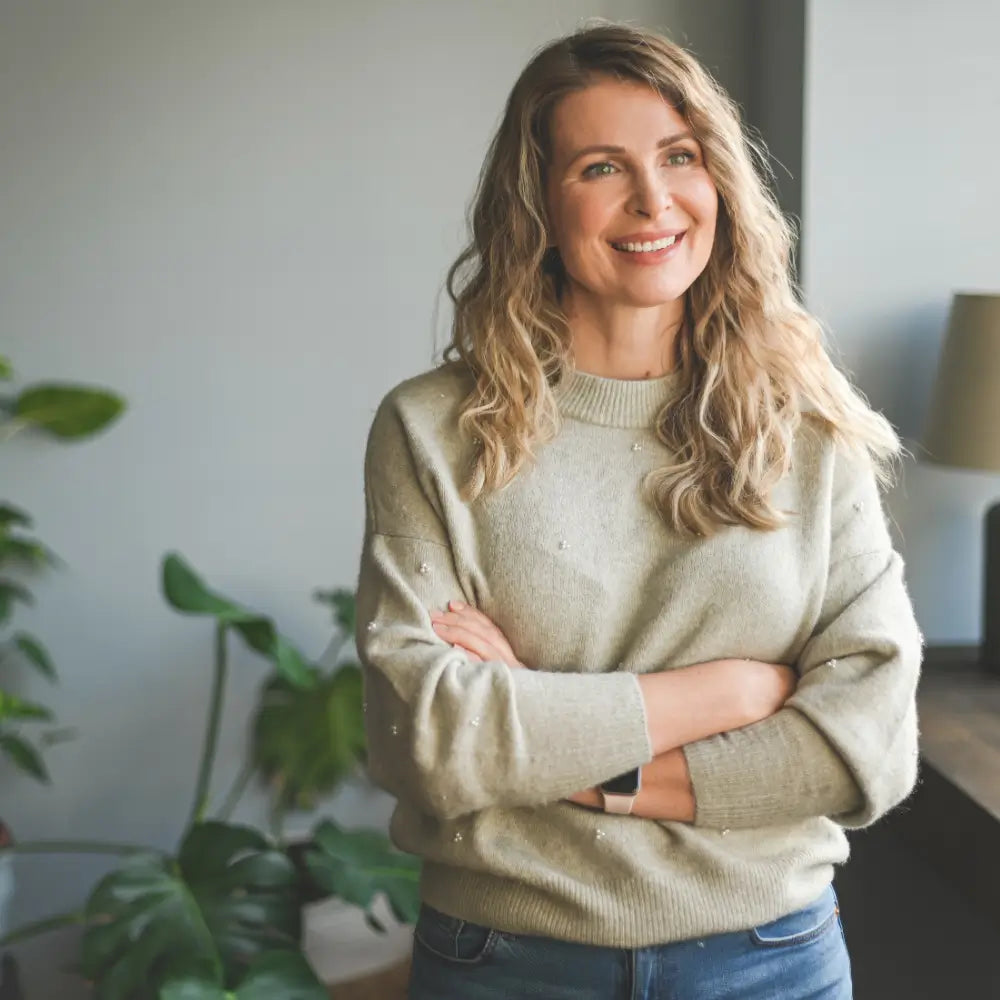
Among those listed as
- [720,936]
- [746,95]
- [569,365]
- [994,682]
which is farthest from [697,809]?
[746,95]

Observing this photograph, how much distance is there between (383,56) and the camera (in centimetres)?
268

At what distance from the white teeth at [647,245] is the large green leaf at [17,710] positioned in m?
1.65

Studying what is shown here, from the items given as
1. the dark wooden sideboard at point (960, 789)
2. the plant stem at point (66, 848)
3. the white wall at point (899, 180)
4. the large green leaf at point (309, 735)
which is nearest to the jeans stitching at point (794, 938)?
the dark wooden sideboard at point (960, 789)

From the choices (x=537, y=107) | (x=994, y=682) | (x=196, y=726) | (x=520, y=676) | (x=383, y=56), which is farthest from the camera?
(x=196, y=726)

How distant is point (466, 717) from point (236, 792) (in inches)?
69.7

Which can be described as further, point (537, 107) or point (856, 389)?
point (856, 389)

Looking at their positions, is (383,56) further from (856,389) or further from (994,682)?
(994,682)

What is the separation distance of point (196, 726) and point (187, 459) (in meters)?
0.57

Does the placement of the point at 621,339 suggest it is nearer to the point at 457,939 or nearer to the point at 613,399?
the point at 613,399

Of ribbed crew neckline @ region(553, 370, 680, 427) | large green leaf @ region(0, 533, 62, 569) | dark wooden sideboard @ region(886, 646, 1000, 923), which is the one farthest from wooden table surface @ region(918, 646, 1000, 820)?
large green leaf @ region(0, 533, 62, 569)

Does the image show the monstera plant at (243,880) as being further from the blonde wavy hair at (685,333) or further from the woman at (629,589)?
the blonde wavy hair at (685,333)

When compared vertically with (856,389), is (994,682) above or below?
below

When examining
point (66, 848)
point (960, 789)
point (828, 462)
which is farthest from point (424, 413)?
point (66, 848)

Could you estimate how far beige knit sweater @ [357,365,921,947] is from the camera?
1.23 m
